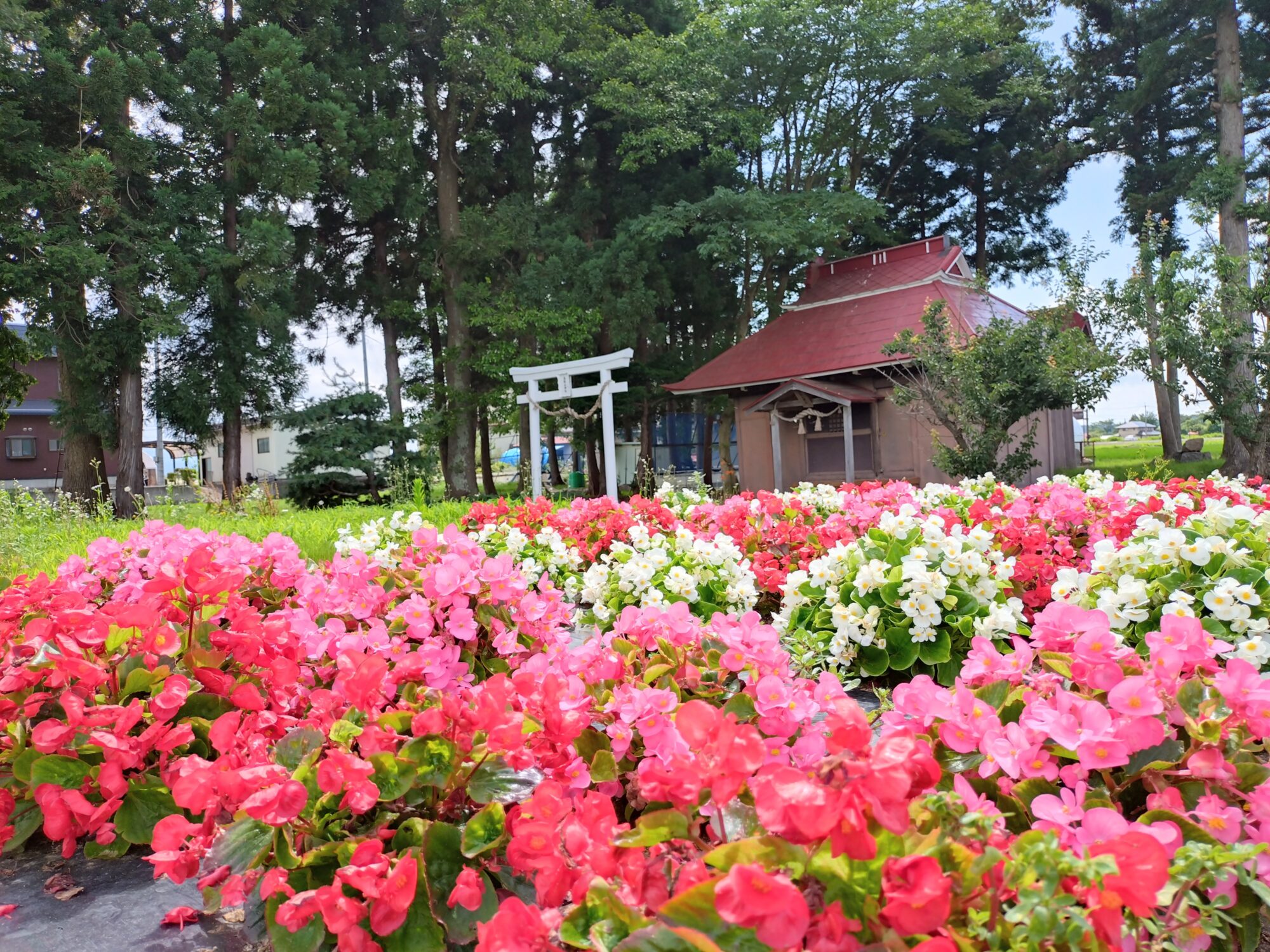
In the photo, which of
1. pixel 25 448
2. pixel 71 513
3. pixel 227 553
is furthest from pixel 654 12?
pixel 25 448

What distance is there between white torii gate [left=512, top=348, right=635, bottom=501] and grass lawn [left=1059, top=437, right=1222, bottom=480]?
21.8 ft

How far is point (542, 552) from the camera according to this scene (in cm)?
456

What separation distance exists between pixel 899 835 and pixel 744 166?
70.1 feet

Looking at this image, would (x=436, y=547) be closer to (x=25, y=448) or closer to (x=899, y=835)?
(x=899, y=835)

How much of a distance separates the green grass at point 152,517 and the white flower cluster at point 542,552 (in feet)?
4.09

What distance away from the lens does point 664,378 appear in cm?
1967

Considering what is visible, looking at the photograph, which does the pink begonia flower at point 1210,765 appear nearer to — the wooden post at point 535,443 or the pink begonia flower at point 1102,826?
the pink begonia flower at point 1102,826

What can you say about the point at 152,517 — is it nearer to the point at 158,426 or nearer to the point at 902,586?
the point at 902,586

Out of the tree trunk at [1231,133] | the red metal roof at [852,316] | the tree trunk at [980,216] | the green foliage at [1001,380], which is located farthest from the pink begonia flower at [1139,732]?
the tree trunk at [980,216]

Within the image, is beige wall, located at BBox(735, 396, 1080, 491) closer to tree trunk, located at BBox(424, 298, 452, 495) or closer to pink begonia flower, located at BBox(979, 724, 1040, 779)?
tree trunk, located at BBox(424, 298, 452, 495)

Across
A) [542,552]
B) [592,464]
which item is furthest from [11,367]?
[542,552]

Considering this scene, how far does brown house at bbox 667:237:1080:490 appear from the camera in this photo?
1427 cm

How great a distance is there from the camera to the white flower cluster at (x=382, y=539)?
115 inches

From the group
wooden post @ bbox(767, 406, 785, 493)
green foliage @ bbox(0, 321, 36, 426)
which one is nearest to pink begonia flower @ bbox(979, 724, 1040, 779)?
wooden post @ bbox(767, 406, 785, 493)
